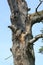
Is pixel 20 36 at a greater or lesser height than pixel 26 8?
lesser

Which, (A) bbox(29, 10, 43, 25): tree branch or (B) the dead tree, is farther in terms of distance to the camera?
(A) bbox(29, 10, 43, 25): tree branch

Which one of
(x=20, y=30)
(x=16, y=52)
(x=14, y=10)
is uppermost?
(x=14, y=10)

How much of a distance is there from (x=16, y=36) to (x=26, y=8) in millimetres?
900

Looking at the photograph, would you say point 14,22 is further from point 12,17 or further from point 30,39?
point 30,39

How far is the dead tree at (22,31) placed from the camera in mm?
6555

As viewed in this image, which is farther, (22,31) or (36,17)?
(36,17)

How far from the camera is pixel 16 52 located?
261 inches

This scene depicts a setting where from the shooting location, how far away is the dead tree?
6555 millimetres

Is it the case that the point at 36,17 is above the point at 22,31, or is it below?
above

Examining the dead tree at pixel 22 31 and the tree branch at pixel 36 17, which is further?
the tree branch at pixel 36 17

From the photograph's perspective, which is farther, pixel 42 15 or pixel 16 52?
pixel 42 15

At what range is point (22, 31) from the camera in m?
6.82

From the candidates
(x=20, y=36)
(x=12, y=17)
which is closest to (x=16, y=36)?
(x=20, y=36)

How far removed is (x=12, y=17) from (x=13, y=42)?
2.34 feet
